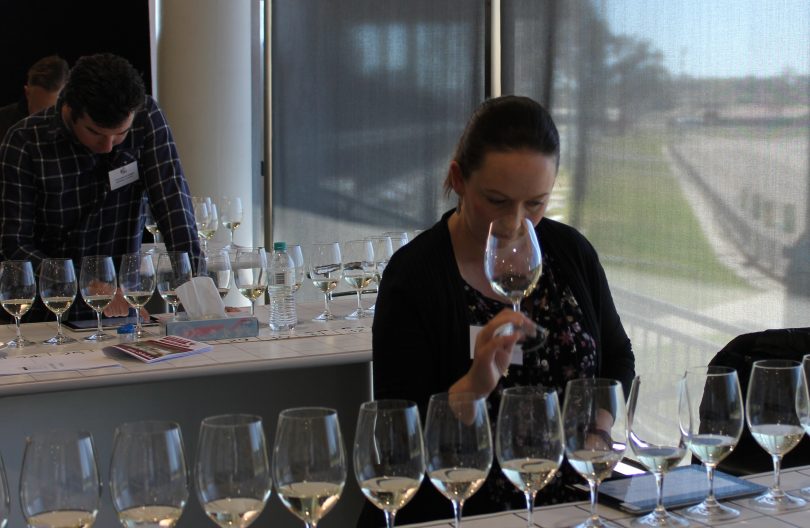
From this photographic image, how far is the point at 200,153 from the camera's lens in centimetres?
657

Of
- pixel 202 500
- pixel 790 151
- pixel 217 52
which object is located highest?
pixel 217 52

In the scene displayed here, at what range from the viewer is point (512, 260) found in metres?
1.82

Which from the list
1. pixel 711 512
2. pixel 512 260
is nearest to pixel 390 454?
pixel 711 512

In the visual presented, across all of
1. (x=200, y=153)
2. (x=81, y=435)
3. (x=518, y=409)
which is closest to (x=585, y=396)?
(x=518, y=409)

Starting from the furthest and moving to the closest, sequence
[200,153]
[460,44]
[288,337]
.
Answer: [200,153], [460,44], [288,337]

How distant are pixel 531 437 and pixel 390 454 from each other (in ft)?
0.64

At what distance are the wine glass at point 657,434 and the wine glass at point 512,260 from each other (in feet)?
1.24

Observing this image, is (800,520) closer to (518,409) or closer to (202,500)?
(518,409)

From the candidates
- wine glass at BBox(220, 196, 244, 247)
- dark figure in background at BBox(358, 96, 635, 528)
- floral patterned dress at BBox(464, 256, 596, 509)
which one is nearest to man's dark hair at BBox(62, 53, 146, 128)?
dark figure in background at BBox(358, 96, 635, 528)

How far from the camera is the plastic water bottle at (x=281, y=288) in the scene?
3260 millimetres

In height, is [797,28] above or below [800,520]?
above

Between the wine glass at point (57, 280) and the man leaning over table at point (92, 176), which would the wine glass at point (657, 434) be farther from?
the man leaning over table at point (92, 176)

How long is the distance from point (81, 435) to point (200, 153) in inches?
220

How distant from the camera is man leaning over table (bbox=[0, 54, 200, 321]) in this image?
3336 mm
